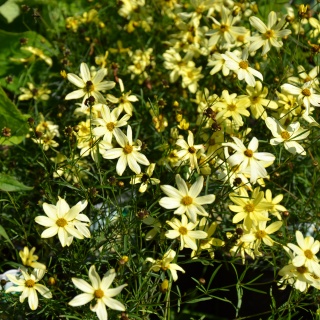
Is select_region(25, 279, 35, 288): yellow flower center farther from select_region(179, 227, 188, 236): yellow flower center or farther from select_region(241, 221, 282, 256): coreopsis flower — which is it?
select_region(241, 221, 282, 256): coreopsis flower

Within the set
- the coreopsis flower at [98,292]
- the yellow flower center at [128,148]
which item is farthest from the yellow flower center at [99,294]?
the yellow flower center at [128,148]

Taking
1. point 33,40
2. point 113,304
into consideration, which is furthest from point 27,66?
point 113,304

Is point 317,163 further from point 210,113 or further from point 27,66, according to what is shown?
point 27,66

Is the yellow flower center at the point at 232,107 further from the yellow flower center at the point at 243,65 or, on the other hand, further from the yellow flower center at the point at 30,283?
the yellow flower center at the point at 30,283

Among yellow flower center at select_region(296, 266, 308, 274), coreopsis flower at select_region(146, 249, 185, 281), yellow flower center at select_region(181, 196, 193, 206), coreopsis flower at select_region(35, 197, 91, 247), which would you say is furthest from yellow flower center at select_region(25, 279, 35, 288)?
yellow flower center at select_region(296, 266, 308, 274)

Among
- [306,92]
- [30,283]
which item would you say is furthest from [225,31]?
[30,283]

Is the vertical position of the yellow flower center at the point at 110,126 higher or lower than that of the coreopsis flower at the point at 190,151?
higher
